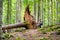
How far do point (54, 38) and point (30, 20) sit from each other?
11.3ft

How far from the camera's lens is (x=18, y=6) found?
18562mm

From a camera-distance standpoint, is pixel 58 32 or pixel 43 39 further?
pixel 58 32

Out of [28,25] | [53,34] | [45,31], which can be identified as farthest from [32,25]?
[53,34]

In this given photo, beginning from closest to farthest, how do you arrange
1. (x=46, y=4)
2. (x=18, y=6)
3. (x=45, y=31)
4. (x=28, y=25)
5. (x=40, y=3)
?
(x=45, y=31) < (x=28, y=25) < (x=18, y=6) < (x=40, y=3) < (x=46, y=4)

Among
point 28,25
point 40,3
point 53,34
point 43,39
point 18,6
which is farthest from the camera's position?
point 40,3

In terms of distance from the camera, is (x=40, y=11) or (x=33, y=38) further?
(x=40, y=11)

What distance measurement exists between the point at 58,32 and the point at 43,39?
0.89 m

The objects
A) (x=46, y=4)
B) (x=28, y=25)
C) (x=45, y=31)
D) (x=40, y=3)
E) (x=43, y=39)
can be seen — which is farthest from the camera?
(x=46, y=4)

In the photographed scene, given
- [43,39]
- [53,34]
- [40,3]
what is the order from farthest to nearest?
1. [40,3]
2. [53,34]
3. [43,39]

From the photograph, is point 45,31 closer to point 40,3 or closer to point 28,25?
point 28,25

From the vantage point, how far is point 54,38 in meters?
5.88

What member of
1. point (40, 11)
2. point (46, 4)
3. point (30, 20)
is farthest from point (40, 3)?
point (30, 20)

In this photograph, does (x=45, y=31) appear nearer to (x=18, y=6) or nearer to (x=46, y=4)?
(x=18, y=6)

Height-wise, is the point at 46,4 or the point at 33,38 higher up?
the point at 46,4
